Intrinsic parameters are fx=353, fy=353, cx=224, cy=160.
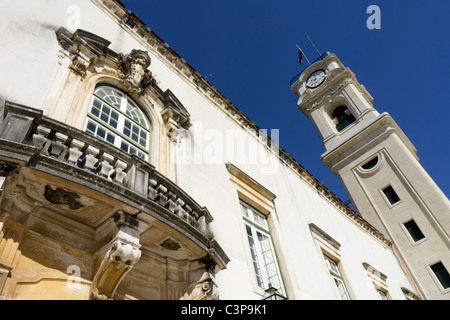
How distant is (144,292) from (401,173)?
60.4ft

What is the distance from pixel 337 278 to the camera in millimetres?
10469

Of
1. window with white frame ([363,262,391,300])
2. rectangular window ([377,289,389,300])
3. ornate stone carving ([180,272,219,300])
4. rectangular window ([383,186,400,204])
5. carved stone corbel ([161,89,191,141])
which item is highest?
rectangular window ([383,186,400,204])

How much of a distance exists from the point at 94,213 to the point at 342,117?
22835 mm

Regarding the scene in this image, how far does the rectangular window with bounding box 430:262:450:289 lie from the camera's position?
1708cm

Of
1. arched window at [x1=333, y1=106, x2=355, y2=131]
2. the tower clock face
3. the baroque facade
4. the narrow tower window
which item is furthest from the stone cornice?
the tower clock face

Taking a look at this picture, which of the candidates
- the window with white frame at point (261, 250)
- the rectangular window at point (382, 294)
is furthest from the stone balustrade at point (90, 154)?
the rectangular window at point (382, 294)

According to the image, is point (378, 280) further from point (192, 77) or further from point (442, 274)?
point (192, 77)

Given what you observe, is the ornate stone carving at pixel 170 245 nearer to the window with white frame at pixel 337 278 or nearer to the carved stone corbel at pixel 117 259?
the carved stone corbel at pixel 117 259

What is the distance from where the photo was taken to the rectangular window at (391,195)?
785 inches

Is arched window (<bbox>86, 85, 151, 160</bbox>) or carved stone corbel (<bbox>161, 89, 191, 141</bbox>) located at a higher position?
carved stone corbel (<bbox>161, 89, 191, 141</bbox>)

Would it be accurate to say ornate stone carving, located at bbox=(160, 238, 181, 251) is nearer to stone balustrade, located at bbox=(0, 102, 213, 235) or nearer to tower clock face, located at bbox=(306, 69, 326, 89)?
stone balustrade, located at bbox=(0, 102, 213, 235)

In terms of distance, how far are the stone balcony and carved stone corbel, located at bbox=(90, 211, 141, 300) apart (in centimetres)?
1
